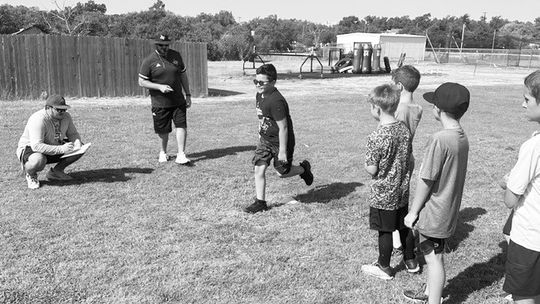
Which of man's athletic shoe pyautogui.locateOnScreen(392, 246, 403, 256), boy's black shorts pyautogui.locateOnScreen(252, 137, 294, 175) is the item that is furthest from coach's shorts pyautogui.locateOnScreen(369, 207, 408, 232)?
boy's black shorts pyautogui.locateOnScreen(252, 137, 294, 175)

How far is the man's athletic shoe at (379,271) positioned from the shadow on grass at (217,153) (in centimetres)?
421

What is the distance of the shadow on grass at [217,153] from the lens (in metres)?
7.71

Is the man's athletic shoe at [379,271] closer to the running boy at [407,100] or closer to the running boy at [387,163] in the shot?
the running boy at [387,163]

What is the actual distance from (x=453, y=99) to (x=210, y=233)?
2553 mm

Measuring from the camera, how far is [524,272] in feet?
8.39

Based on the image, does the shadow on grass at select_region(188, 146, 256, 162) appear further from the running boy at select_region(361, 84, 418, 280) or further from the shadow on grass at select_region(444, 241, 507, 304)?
the shadow on grass at select_region(444, 241, 507, 304)

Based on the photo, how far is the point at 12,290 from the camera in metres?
3.40

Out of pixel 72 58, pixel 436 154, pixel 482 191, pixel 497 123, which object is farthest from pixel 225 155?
pixel 72 58

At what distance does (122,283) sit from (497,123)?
10484mm

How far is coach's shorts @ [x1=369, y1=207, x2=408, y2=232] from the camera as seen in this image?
3.51m

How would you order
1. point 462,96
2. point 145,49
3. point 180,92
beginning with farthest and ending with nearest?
1. point 145,49
2. point 180,92
3. point 462,96

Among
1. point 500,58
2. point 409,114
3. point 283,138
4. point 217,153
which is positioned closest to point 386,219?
point 409,114

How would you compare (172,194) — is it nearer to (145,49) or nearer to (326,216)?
(326,216)

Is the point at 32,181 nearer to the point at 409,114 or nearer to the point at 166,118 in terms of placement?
the point at 166,118
